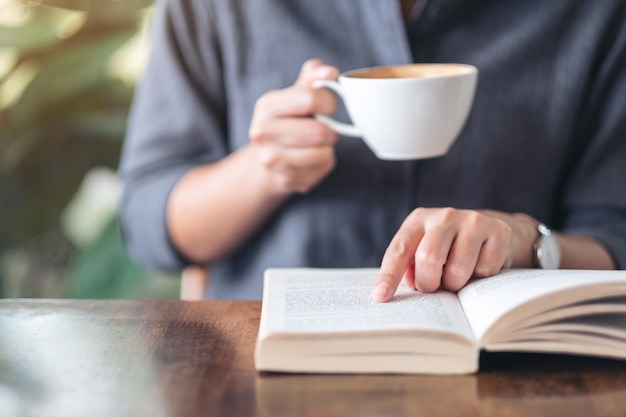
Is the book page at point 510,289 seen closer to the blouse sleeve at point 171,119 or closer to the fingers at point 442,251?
the fingers at point 442,251

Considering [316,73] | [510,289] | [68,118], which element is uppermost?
[316,73]

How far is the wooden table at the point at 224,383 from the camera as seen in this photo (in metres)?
0.56

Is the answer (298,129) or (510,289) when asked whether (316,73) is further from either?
(510,289)

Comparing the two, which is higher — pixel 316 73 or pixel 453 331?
pixel 316 73

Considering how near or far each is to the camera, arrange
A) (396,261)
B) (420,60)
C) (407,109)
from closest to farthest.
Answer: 1. (396,261)
2. (407,109)
3. (420,60)

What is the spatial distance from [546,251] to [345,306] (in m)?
0.29

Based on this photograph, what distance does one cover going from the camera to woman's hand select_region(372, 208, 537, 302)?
700mm

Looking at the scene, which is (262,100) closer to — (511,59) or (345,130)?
(345,130)

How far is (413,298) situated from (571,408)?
6.9 inches

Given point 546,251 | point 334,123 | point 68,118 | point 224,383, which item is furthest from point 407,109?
point 68,118

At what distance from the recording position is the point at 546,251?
87 cm

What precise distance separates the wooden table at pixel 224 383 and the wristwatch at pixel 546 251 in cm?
24

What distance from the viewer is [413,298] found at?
2.29 ft

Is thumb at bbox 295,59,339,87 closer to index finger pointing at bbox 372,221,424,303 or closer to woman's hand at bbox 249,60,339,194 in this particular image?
woman's hand at bbox 249,60,339,194
